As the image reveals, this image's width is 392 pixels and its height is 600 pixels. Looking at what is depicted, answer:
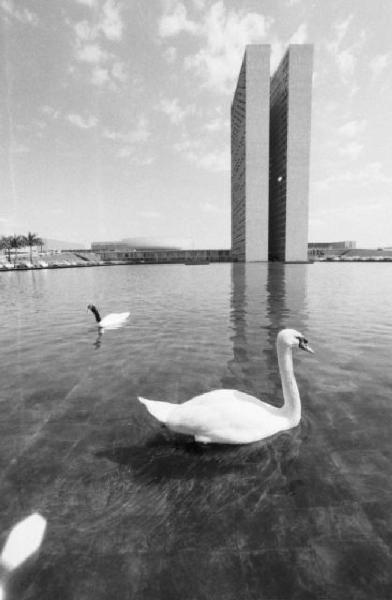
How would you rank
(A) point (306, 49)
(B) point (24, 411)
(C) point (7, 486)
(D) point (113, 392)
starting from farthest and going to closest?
1. (A) point (306, 49)
2. (D) point (113, 392)
3. (B) point (24, 411)
4. (C) point (7, 486)

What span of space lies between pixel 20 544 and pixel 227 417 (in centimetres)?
283

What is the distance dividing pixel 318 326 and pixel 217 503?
1166 cm

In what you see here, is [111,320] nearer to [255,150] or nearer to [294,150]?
[255,150]

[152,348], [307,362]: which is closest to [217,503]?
[307,362]

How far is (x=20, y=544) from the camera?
128 inches

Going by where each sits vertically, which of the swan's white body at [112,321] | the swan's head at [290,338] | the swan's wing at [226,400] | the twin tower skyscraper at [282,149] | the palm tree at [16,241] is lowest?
the swan's white body at [112,321]

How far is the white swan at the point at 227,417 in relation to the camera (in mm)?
4508

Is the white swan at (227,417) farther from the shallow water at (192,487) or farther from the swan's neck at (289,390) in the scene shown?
the shallow water at (192,487)

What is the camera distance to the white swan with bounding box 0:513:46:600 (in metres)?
3.02

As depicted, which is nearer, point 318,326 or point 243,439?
point 243,439

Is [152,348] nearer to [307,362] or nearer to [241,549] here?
[307,362]

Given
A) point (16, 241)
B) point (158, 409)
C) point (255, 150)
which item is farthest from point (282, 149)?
point (158, 409)

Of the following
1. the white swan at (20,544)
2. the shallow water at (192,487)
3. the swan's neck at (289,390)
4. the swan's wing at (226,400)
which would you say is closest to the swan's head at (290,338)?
the swan's neck at (289,390)

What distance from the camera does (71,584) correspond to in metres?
2.83
